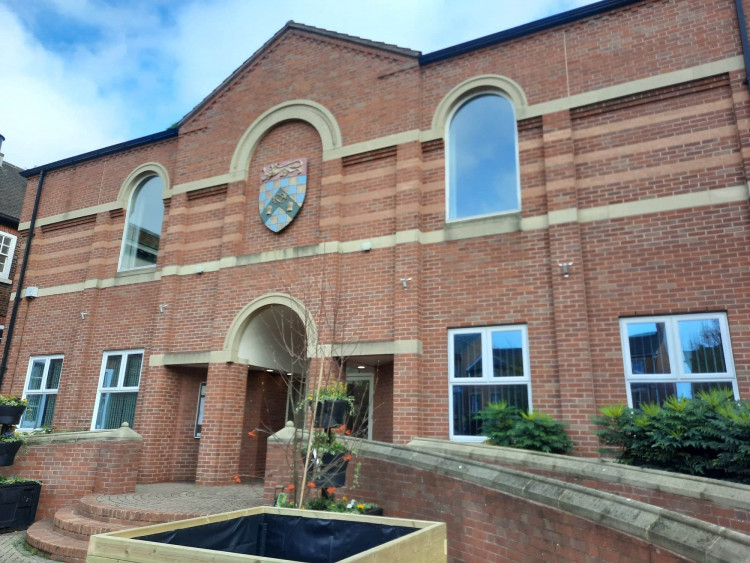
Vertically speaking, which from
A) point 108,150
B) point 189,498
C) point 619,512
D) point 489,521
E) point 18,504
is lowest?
point 18,504

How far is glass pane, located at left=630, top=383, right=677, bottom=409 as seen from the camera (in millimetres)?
8086

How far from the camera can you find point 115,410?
13.2 m

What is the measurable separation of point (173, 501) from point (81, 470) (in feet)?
6.72

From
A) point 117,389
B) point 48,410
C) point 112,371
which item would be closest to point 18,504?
point 117,389

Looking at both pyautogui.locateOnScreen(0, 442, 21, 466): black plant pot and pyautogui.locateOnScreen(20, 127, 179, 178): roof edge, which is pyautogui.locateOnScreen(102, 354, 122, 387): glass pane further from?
pyautogui.locateOnScreen(20, 127, 179, 178): roof edge

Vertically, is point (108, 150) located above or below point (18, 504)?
above

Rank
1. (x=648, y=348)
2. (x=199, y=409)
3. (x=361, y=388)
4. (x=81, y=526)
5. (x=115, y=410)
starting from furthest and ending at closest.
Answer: (x=115, y=410), (x=199, y=409), (x=361, y=388), (x=648, y=348), (x=81, y=526)

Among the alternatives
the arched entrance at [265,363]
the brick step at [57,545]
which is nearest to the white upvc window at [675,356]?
the arched entrance at [265,363]

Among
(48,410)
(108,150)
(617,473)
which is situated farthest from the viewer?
(108,150)

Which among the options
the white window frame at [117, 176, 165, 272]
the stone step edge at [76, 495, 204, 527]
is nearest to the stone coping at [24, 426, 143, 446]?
the stone step edge at [76, 495, 204, 527]

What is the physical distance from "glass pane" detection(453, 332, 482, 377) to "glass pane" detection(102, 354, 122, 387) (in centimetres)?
878

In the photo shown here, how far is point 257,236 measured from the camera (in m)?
12.4

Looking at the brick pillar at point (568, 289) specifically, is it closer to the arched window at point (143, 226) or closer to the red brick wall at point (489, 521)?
the red brick wall at point (489, 521)

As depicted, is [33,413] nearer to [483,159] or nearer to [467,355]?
[467,355]
